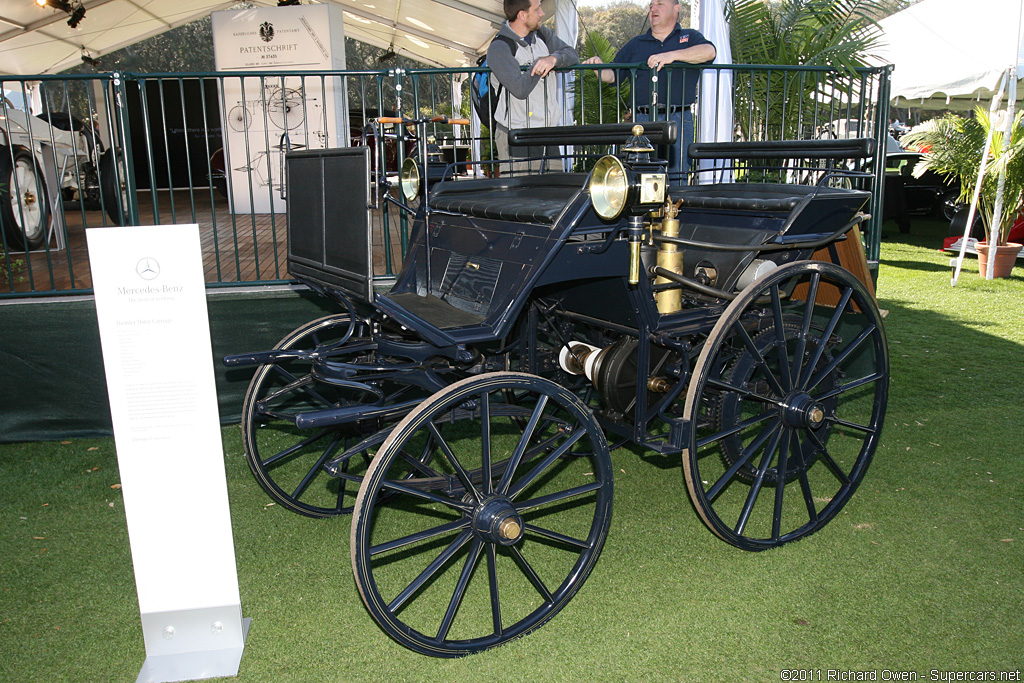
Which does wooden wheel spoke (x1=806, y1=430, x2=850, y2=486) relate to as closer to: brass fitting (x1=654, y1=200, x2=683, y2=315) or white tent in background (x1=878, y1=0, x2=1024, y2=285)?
brass fitting (x1=654, y1=200, x2=683, y2=315)

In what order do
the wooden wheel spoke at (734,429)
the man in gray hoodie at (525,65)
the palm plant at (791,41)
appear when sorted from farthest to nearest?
the palm plant at (791,41) < the man in gray hoodie at (525,65) < the wooden wheel spoke at (734,429)

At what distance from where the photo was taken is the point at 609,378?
314cm

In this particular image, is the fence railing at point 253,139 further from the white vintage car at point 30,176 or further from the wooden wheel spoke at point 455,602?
the wooden wheel spoke at point 455,602

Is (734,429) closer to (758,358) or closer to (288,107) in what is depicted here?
(758,358)

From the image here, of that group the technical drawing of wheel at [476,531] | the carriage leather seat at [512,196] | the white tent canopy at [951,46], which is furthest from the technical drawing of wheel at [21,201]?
the white tent canopy at [951,46]

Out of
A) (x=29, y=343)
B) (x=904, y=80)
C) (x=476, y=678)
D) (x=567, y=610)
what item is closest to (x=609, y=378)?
(x=567, y=610)

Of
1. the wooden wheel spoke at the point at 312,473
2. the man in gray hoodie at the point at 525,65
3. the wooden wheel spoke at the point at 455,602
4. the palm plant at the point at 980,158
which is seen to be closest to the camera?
the wooden wheel spoke at the point at 455,602

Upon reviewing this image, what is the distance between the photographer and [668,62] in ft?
15.6

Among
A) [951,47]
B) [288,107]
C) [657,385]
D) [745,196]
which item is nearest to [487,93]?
[745,196]

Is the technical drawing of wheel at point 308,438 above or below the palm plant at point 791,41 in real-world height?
below

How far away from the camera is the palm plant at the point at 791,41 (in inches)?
242

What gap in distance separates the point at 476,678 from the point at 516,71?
11.2 feet

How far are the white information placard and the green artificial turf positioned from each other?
0.33 ft

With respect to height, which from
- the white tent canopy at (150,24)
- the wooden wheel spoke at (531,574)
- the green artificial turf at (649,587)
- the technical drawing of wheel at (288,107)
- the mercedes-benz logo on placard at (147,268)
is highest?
the white tent canopy at (150,24)
